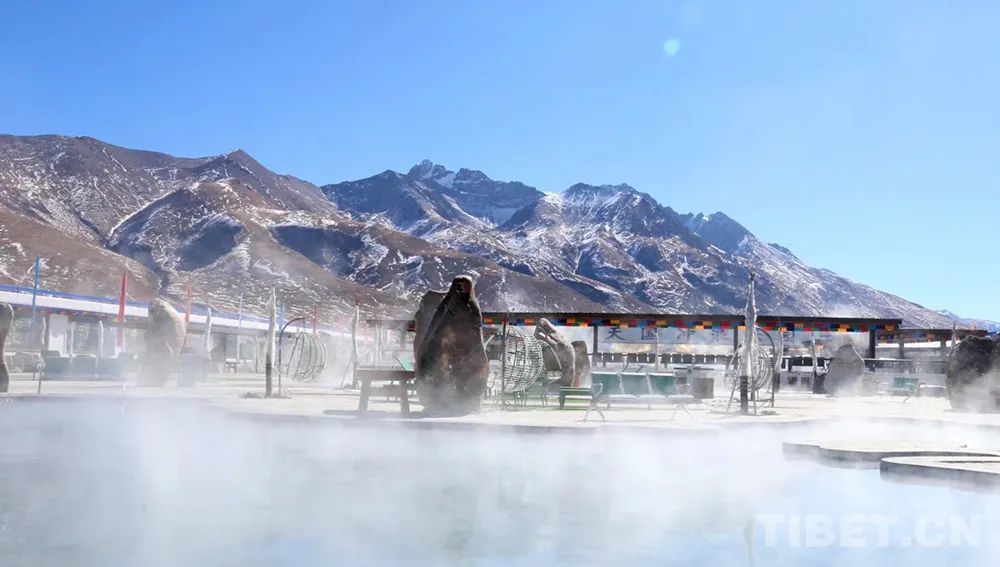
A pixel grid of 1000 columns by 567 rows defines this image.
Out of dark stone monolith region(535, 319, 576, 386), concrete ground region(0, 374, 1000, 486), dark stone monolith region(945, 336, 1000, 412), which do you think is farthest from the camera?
dark stone monolith region(535, 319, 576, 386)

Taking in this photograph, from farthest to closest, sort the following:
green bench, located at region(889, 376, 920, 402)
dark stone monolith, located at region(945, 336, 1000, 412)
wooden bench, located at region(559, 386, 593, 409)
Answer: green bench, located at region(889, 376, 920, 402) < dark stone monolith, located at region(945, 336, 1000, 412) < wooden bench, located at region(559, 386, 593, 409)

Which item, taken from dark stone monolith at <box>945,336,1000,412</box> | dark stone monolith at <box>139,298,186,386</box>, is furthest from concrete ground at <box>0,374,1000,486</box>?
dark stone monolith at <box>139,298,186,386</box>

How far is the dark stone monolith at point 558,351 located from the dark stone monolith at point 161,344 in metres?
12.1

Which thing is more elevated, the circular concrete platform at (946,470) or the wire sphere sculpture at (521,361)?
the wire sphere sculpture at (521,361)

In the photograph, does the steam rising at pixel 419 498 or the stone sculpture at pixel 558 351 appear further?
the stone sculpture at pixel 558 351

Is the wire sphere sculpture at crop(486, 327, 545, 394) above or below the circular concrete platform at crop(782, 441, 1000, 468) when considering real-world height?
above

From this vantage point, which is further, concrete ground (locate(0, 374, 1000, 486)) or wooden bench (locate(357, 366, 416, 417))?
wooden bench (locate(357, 366, 416, 417))

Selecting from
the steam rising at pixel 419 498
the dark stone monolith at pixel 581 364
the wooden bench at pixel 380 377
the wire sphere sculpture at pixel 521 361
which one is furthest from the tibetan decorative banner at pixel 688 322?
the steam rising at pixel 419 498

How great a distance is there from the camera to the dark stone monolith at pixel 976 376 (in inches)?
829

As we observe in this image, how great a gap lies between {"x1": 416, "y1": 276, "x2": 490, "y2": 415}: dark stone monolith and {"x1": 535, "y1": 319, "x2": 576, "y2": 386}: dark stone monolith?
664 centimetres

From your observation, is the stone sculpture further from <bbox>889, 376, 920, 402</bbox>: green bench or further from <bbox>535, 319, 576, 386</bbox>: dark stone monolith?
<bbox>889, 376, 920, 402</bbox>: green bench

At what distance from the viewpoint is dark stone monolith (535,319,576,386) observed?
22516 millimetres

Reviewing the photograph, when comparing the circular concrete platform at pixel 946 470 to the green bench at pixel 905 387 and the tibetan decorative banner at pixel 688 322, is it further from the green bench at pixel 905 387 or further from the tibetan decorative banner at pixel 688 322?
the tibetan decorative banner at pixel 688 322

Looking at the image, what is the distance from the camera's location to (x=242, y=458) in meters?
9.72
